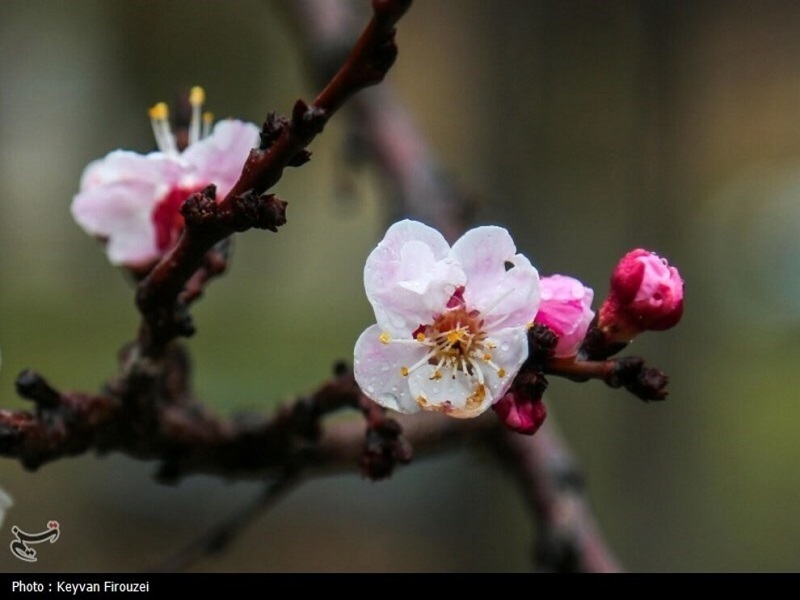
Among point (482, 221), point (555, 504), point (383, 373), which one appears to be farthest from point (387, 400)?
point (482, 221)

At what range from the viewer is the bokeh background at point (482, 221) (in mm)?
2264

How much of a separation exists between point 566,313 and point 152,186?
0.32 m

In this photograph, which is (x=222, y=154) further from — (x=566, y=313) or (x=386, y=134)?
(x=386, y=134)

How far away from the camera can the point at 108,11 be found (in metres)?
4.92

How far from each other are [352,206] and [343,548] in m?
1.83

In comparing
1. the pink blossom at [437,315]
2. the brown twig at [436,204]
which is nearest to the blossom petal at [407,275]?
the pink blossom at [437,315]

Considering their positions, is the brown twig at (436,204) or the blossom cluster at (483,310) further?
the brown twig at (436,204)

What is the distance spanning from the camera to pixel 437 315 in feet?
1.61

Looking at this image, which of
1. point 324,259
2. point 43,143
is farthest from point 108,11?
point 324,259

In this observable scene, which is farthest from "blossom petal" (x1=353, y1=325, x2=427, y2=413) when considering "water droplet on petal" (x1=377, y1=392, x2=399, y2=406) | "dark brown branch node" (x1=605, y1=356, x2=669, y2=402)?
"dark brown branch node" (x1=605, y1=356, x2=669, y2=402)

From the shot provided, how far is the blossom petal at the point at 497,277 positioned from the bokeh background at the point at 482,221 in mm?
614

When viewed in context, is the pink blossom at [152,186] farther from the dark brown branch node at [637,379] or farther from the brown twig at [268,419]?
the dark brown branch node at [637,379]

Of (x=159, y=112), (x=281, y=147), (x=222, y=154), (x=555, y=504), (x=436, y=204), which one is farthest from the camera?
(x=436, y=204)
